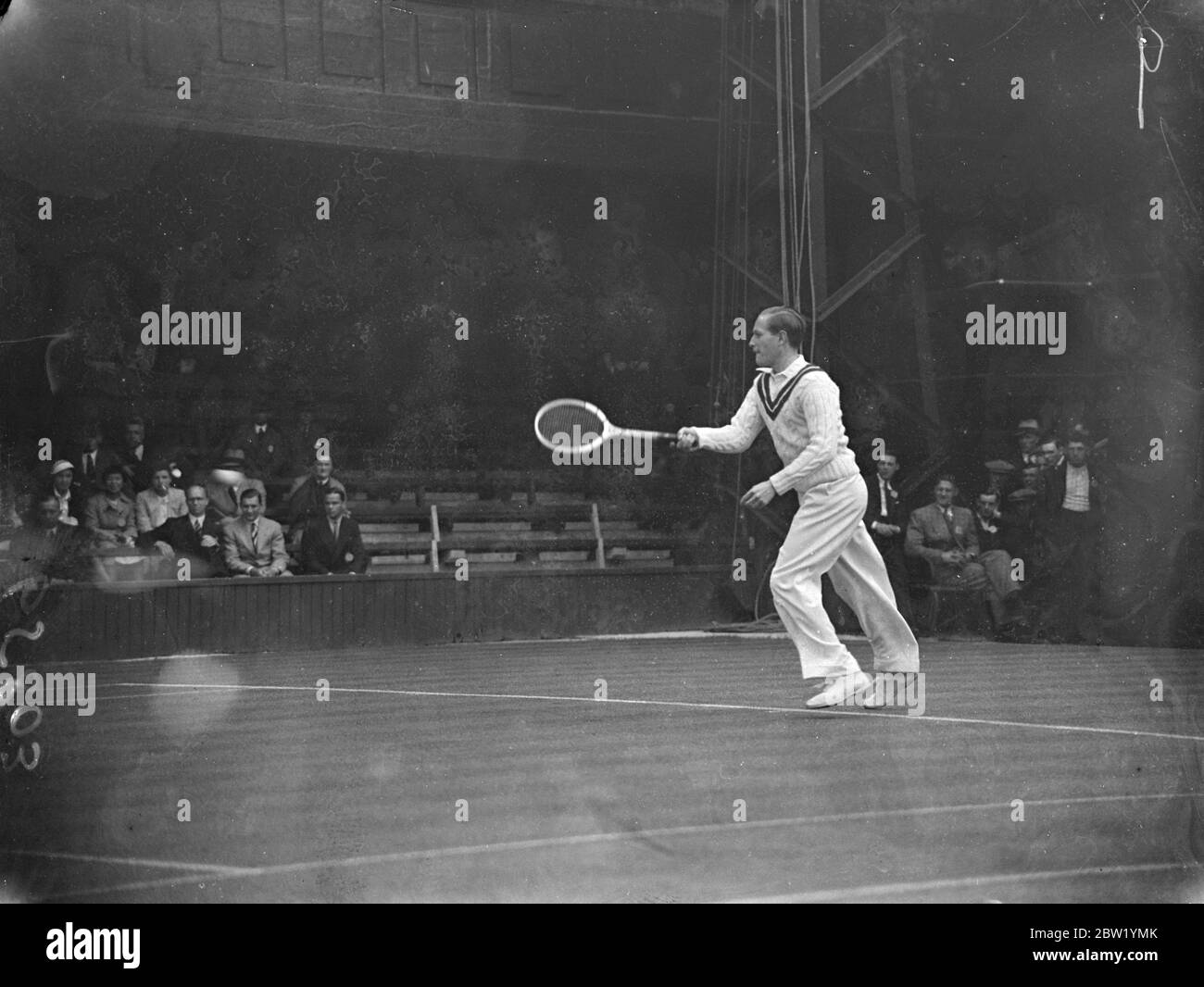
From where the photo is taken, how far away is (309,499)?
9508 millimetres

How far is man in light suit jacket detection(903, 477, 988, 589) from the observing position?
29.5ft

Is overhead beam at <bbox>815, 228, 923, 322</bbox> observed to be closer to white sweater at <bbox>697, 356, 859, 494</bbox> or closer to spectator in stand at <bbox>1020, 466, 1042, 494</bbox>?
spectator in stand at <bbox>1020, 466, 1042, 494</bbox>

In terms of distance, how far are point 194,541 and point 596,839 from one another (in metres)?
6.24

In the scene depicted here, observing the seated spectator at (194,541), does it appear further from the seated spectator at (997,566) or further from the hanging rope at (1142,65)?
the hanging rope at (1142,65)

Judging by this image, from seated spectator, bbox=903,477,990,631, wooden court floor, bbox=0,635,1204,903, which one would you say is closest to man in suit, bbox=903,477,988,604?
seated spectator, bbox=903,477,990,631

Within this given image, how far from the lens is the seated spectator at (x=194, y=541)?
8.84 m

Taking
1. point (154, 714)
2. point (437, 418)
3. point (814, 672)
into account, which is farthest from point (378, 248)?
point (814, 672)

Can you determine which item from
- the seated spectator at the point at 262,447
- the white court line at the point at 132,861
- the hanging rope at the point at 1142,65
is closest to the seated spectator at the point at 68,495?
the seated spectator at the point at 262,447

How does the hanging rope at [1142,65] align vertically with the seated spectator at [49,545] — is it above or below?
above

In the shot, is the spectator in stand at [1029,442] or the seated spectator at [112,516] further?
the spectator in stand at [1029,442]

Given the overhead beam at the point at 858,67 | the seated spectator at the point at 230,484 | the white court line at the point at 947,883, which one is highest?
the overhead beam at the point at 858,67

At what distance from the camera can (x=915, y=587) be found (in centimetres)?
914

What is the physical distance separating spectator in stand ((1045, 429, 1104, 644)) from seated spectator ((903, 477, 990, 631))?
526 millimetres

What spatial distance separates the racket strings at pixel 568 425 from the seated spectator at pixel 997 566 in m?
4.05
